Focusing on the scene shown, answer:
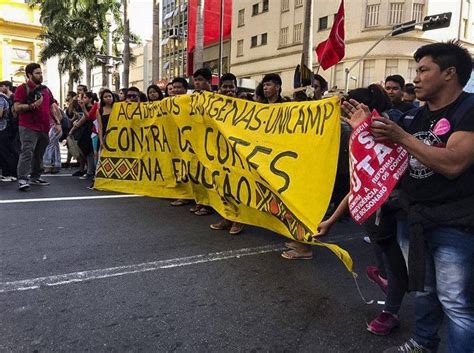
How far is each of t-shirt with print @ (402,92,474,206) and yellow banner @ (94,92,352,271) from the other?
0.74 metres

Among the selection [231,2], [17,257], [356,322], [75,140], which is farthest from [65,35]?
[356,322]

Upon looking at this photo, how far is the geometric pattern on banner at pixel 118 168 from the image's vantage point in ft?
21.5

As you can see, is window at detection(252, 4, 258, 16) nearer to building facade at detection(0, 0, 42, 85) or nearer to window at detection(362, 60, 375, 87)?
window at detection(362, 60, 375, 87)

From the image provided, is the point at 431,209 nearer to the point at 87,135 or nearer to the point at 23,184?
the point at 23,184

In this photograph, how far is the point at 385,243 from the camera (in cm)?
270

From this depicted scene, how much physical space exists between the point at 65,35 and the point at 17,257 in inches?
1109

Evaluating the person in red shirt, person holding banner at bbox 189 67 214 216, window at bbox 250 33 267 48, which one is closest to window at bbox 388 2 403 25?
window at bbox 250 33 267 48

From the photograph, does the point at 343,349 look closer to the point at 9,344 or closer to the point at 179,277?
the point at 179,277

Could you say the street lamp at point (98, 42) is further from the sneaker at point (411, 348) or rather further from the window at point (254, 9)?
the sneaker at point (411, 348)

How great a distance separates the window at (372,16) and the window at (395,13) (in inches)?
29.7

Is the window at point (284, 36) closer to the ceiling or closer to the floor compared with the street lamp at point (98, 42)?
closer to the ceiling

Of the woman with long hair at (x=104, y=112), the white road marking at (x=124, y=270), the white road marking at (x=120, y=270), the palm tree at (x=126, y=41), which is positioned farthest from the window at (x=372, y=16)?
the white road marking at (x=120, y=270)

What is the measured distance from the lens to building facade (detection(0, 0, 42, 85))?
47.9 m

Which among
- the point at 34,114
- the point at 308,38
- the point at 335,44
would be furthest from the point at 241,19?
the point at 34,114
